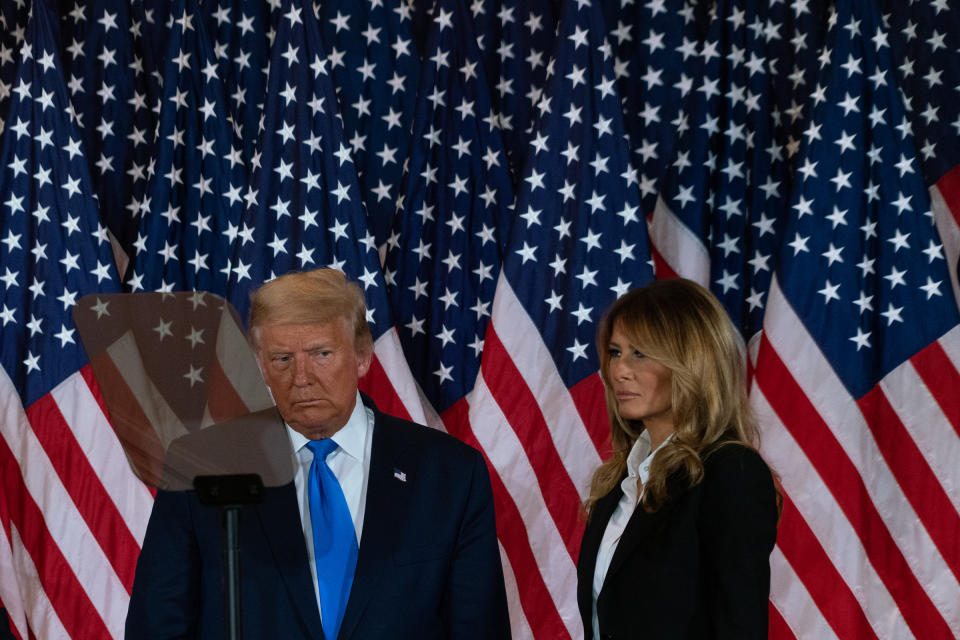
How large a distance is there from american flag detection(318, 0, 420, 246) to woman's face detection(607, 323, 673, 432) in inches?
79.2

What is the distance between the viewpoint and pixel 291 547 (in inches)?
83.0

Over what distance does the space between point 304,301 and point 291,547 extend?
49 cm

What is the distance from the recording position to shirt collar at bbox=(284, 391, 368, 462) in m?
2.24

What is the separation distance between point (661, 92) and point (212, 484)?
318 cm

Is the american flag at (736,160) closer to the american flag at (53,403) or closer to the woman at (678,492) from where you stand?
the woman at (678,492)

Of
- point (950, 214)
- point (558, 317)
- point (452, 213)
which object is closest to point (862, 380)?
point (950, 214)

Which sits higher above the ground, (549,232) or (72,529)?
(549,232)

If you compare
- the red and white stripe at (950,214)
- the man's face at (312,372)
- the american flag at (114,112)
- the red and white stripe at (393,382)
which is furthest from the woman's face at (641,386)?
the american flag at (114,112)

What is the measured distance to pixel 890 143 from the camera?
366 centimetres

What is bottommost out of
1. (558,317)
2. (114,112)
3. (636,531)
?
(636,531)

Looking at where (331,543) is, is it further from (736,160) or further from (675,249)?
(736,160)

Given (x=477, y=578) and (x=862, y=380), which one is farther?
(x=862, y=380)

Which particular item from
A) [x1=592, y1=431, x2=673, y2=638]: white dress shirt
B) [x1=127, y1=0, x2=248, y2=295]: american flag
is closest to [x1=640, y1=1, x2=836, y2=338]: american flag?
[x1=592, y1=431, x2=673, y2=638]: white dress shirt

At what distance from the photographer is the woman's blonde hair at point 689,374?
89.3 inches
